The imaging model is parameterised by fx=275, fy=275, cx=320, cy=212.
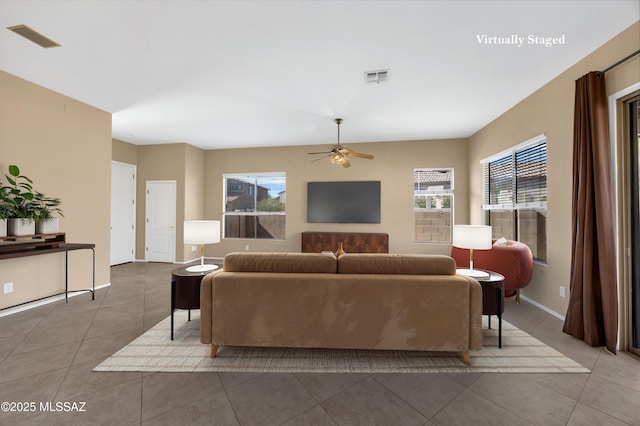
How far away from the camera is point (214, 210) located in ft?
22.7

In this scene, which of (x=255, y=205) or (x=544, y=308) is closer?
(x=544, y=308)

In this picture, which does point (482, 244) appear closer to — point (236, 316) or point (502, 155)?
point (236, 316)

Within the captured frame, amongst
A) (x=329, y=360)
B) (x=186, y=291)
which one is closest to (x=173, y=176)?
(x=186, y=291)

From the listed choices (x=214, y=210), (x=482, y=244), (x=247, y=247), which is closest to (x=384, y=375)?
(x=482, y=244)

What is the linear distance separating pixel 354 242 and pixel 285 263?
380 centimetres

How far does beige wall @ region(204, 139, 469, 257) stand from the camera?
596cm

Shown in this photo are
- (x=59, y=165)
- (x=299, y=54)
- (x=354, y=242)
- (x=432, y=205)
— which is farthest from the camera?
(x=432, y=205)

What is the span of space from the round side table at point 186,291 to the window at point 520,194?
413cm

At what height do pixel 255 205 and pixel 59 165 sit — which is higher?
pixel 59 165

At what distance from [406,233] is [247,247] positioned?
3743mm

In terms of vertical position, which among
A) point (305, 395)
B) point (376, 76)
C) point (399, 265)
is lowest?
point (305, 395)

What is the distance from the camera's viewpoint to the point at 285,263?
2.19 m

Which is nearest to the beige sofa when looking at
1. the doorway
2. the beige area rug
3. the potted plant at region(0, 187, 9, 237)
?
the beige area rug

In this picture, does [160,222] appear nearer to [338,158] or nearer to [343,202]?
[343,202]
